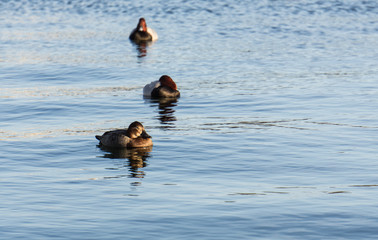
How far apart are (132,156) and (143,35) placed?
2266cm

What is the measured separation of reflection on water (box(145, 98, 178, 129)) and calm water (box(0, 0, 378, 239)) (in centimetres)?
10

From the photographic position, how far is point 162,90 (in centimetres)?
2552

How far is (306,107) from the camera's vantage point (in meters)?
23.2

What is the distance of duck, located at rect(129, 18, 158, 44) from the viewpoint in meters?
40.2

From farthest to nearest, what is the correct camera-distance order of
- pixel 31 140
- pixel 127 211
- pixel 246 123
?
1. pixel 246 123
2. pixel 31 140
3. pixel 127 211

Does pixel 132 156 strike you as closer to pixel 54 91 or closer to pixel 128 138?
pixel 128 138

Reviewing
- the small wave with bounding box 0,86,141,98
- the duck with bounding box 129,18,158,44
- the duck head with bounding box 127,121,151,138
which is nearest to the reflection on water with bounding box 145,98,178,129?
the small wave with bounding box 0,86,141,98

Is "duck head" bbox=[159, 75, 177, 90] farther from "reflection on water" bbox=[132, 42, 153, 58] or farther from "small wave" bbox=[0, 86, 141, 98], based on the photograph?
"reflection on water" bbox=[132, 42, 153, 58]

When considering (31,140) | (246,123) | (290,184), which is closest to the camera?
(290,184)

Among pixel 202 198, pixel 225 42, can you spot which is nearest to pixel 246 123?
pixel 202 198

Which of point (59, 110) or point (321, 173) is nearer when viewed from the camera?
point (321, 173)

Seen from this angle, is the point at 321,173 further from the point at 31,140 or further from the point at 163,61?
the point at 163,61

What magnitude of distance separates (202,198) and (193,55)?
2098 cm

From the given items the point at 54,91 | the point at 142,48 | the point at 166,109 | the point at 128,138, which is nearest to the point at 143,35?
the point at 142,48
